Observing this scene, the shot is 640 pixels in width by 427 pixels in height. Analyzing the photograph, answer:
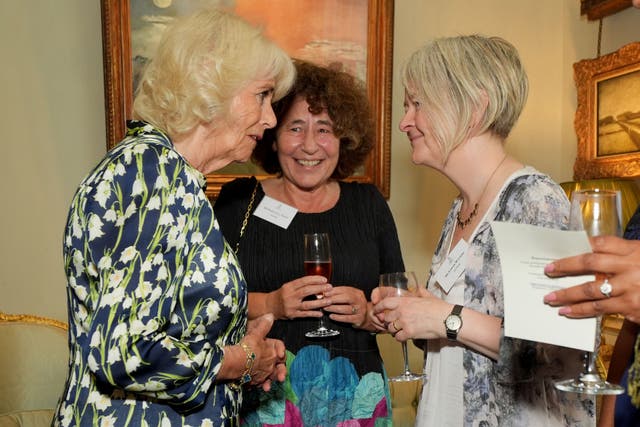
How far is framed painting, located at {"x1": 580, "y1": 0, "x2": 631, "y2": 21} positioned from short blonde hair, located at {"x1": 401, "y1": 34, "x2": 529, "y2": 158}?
242cm

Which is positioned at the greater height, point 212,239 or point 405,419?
point 212,239

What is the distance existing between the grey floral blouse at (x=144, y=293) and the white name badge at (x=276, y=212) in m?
1.02

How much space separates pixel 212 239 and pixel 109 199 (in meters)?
0.24

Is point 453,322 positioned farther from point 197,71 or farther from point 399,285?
point 197,71

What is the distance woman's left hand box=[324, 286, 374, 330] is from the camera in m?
2.40

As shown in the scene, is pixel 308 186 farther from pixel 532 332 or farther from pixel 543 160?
pixel 543 160

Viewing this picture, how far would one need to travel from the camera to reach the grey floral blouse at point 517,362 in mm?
1676

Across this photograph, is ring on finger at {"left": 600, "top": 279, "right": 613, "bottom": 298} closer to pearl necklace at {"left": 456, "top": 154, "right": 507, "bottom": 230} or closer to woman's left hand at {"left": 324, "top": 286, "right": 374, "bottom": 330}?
pearl necklace at {"left": 456, "top": 154, "right": 507, "bottom": 230}

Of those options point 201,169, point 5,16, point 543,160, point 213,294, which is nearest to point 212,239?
point 213,294

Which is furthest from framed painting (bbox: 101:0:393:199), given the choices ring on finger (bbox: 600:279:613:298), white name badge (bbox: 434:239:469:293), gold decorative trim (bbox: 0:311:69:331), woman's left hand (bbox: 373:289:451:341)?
ring on finger (bbox: 600:279:613:298)

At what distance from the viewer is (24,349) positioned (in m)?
2.89

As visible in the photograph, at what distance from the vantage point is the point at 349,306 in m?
2.43

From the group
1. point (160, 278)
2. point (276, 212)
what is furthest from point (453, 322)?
point (276, 212)

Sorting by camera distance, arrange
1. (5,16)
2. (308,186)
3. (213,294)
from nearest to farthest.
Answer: (213,294), (308,186), (5,16)
